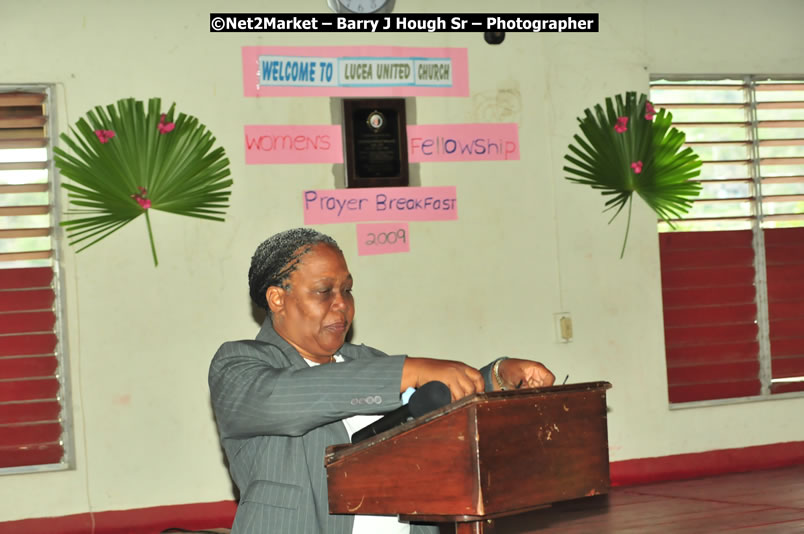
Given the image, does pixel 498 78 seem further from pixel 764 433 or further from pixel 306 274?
pixel 306 274

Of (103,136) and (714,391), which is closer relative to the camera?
(103,136)

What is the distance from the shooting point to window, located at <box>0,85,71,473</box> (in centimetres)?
419

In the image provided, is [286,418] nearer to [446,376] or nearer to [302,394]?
[302,394]

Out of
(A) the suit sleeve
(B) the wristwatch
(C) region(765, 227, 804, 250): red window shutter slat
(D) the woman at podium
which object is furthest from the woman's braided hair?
(C) region(765, 227, 804, 250): red window shutter slat

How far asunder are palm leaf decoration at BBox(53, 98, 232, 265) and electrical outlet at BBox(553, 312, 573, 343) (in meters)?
1.76

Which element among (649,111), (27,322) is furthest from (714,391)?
(27,322)

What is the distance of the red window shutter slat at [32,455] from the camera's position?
417 cm

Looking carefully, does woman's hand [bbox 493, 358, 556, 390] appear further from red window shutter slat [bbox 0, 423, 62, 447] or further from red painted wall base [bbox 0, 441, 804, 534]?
red window shutter slat [bbox 0, 423, 62, 447]

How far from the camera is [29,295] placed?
4223 millimetres

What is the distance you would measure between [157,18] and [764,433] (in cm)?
380

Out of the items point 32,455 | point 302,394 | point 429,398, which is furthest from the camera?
point 32,455

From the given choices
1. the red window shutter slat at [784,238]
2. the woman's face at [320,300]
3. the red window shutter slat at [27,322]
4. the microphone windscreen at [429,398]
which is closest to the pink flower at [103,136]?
the red window shutter slat at [27,322]

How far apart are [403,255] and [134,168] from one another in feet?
4.29

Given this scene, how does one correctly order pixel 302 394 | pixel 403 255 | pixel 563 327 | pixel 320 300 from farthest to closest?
pixel 563 327
pixel 403 255
pixel 320 300
pixel 302 394
